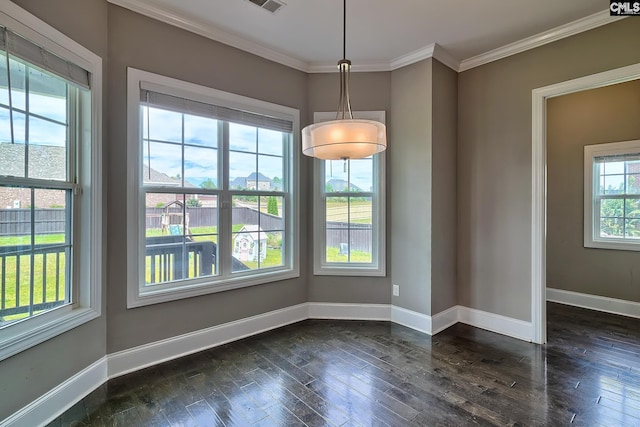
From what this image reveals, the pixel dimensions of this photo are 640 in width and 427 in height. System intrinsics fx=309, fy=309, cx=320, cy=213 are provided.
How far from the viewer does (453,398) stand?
2094mm

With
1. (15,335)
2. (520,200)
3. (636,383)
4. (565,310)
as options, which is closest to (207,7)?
(15,335)

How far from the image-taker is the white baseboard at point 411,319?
3211 mm

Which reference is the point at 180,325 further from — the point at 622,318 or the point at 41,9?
the point at 622,318

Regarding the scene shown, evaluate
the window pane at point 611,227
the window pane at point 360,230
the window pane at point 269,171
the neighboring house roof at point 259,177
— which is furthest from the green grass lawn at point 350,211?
the window pane at point 611,227

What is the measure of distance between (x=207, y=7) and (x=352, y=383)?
3.15 metres

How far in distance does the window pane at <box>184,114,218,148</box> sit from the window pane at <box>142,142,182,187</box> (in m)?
0.15

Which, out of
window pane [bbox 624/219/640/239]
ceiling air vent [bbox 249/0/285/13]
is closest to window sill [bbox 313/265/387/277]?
ceiling air vent [bbox 249/0/285/13]

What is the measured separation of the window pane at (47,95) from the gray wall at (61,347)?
287mm

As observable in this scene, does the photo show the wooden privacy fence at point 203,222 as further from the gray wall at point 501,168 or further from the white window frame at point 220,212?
the gray wall at point 501,168

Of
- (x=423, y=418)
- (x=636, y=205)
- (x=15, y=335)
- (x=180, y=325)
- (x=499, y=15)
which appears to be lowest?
(x=423, y=418)

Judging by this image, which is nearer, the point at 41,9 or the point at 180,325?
the point at 41,9

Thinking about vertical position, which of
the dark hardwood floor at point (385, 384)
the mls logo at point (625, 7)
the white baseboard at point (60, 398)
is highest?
the mls logo at point (625, 7)

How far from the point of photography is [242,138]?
315cm

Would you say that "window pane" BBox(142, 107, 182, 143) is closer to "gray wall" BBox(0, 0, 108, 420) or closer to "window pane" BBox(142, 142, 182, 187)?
"window pane" BBox(142, 142, 182, 187)
